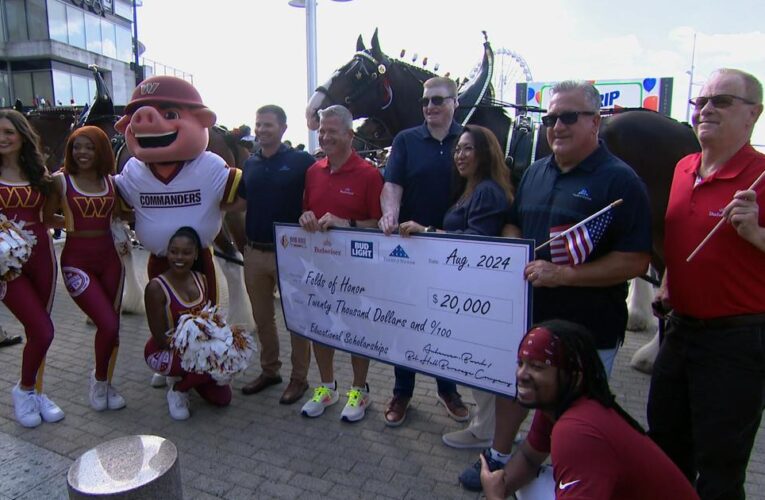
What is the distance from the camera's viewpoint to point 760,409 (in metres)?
2.04

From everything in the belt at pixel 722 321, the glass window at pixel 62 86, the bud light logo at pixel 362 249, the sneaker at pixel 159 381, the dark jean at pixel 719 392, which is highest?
the glass window at pixel 62 86

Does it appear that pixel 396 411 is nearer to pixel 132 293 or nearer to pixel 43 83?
pixel 132 293

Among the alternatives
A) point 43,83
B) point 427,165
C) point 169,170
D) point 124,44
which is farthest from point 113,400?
point 124,44

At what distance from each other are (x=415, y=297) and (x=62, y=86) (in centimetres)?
3178

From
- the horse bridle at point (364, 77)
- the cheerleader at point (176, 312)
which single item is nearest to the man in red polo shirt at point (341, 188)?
the cheerleader at point (176, 312)

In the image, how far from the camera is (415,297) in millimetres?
3100

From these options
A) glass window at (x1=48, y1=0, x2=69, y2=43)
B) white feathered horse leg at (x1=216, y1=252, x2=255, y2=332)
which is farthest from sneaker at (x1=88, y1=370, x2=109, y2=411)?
glass window at (x1=48, y1=0, x2=69, y2=43)

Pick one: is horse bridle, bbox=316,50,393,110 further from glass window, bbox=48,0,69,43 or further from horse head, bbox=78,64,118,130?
glass window, bbox=48,0,69,43

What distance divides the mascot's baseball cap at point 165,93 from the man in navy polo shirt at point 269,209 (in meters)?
0.57

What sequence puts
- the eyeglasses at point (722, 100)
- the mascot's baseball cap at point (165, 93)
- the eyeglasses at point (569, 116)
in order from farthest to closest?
the mascot's baseball cap at point (165, 93), the eyeglasses at point (569, 116), the eyeglasses at point (722, 100)

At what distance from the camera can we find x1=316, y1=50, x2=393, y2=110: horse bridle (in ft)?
17.2

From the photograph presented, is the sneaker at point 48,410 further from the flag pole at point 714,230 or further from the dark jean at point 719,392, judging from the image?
the flag pole at point 714,230

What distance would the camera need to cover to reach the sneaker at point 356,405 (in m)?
3.57

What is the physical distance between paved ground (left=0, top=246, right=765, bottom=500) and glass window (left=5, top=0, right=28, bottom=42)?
102ft
